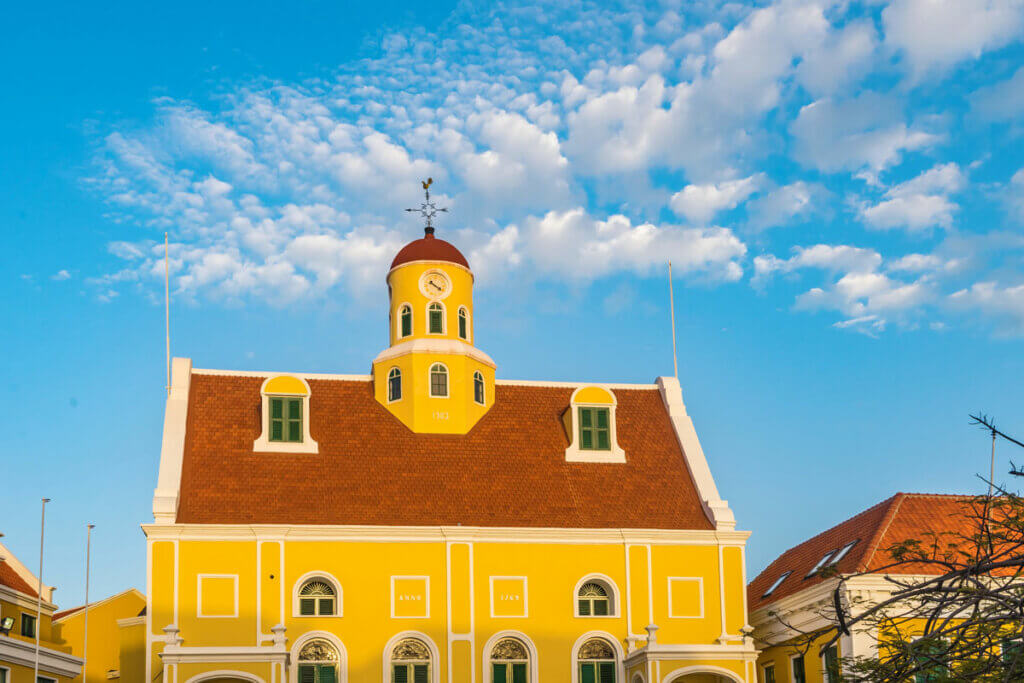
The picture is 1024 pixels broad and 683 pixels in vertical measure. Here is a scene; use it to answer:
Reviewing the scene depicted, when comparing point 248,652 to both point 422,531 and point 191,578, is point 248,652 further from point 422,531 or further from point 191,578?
point 422,531

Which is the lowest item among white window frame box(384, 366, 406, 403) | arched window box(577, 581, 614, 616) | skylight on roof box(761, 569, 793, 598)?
arched window box(577, 581, 614, 616)

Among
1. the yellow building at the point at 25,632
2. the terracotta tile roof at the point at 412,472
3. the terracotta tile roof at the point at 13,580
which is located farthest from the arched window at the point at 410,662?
the terracotta tile roof at the point at 13,580

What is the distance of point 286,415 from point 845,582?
17.5m

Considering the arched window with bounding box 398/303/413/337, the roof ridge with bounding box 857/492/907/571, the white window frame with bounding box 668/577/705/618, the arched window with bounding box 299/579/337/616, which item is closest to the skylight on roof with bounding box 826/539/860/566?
the roof ridge with bounding box 857/492/907/571

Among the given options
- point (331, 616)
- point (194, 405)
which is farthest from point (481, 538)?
point (194, 405)

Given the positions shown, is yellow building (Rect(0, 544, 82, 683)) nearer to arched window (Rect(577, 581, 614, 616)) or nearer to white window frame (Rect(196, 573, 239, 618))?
white window frame (Rect(196, 573, 239, 618))

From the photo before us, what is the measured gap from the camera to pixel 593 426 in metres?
41.7

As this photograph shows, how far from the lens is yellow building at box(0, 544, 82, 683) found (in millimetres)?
39562

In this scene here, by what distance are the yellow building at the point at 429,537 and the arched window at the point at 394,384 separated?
1.9 inches

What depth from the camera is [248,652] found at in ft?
112

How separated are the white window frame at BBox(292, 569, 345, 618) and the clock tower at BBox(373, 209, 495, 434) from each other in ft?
20.5

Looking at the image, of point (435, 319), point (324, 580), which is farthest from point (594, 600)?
point (435, 319)

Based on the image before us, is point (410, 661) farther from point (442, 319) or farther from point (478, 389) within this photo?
point (442, 319)

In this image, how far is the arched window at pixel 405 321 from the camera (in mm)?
43188
